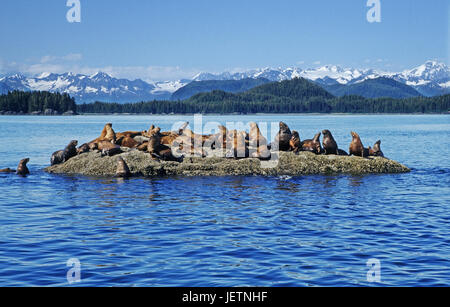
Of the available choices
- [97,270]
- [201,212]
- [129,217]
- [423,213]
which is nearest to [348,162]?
[423,213]

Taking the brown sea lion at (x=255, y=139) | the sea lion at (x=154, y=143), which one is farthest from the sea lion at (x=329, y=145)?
the sea lion at (x=154, y=143)

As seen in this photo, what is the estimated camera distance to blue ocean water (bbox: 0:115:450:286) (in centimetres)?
1110

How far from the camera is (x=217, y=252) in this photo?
12867 mm

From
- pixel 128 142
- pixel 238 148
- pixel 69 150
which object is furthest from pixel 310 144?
pixel 69 150

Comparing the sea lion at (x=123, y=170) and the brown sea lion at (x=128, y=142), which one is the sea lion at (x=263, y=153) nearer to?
the sea lion at (x=123, y=170)

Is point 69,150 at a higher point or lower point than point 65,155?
higher

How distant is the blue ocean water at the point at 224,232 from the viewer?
11.1 metres

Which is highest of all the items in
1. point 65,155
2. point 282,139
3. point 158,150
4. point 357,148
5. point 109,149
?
point 282,139

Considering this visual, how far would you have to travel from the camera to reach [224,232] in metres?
15.0

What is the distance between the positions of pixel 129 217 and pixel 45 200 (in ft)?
16.5

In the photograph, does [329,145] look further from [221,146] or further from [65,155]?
[65,155]

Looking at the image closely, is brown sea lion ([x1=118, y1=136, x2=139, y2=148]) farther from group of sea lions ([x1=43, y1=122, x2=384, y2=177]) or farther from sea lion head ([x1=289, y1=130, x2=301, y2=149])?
sea lion head ([x1=289, y1=130, x2=301, y2=149])

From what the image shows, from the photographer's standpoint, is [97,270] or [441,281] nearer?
[441,281]
